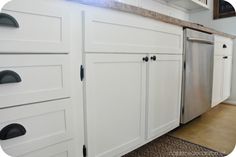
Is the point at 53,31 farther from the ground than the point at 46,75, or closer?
farther from the ground

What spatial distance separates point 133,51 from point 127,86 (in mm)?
203

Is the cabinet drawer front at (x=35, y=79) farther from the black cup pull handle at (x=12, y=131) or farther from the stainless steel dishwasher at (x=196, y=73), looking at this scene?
the stainless steel dishwasher at (x=196, y=73)

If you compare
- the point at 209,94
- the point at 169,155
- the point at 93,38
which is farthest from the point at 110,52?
the point at 209,94

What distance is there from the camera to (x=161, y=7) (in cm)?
217

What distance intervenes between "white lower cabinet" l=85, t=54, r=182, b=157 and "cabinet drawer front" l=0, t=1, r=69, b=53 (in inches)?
6.8

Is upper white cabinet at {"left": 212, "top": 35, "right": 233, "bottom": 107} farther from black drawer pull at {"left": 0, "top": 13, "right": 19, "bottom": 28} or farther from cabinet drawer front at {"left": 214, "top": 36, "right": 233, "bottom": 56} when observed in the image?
black drawer pull at {"left": 0, "top": 13, "right": 19, "bottom": 28}

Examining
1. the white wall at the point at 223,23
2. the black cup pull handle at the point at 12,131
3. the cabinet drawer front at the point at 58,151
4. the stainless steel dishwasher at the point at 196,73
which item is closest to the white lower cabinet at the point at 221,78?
the white wall at the point at 223,23

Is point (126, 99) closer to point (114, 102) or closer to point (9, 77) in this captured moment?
point (114, 102)

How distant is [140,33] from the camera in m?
1.04

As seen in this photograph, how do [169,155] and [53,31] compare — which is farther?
[169,155]

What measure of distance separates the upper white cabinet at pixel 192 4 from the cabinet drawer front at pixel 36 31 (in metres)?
1.96

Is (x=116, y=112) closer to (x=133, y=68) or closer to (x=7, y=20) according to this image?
(x=133, y=68)

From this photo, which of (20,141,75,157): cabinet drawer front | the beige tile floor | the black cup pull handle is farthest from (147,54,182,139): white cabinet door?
the black cup pull handle

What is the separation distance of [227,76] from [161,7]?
126 cm
